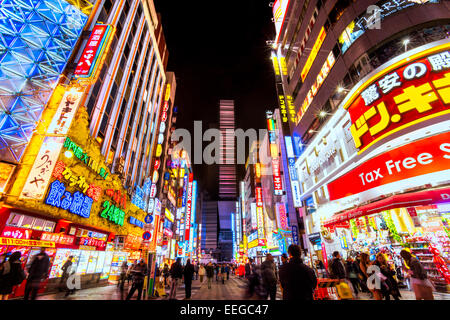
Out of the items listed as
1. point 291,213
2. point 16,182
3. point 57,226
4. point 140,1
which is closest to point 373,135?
point 16,182

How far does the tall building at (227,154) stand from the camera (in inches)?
3949

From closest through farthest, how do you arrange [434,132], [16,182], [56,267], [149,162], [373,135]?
[434,132], [16,182], [373,135], [56,267], [149,162]

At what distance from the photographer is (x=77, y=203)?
12.1 metres

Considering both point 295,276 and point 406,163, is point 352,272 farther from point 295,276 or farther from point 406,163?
point 295,276

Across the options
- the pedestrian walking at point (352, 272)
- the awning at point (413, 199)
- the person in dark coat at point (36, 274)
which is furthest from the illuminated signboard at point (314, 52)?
the person in dark coat at point (36, 274)

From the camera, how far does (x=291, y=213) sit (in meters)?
32.1

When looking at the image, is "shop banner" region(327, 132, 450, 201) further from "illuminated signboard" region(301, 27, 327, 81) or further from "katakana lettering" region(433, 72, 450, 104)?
"illuminated signboard" region(301, 27, 327, 81)

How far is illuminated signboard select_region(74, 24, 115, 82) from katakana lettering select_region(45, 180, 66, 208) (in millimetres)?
5844

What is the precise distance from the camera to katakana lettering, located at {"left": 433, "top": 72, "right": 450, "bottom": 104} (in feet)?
25.6

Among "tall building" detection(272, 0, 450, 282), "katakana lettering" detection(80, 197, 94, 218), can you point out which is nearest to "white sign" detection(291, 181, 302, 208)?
"tall building" detection(272, 0, 450, 282)

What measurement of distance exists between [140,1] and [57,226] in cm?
2648

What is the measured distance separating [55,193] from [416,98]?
56.0 feet

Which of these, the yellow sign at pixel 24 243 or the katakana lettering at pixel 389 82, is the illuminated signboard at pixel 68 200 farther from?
the katakana lettering at pixel 389 82

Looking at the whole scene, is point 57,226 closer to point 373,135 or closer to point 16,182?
point 16,182
